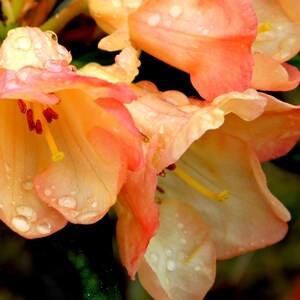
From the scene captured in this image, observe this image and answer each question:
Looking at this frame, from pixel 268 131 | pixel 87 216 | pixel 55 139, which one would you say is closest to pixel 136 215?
pixel 87 216

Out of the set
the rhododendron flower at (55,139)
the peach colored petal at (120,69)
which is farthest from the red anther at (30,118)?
the peach colored petal at (120,69)

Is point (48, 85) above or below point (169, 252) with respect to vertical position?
above

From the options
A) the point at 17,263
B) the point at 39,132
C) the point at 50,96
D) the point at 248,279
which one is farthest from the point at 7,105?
the point at 248,279

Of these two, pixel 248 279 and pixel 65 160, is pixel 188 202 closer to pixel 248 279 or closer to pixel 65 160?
pixel 65 160

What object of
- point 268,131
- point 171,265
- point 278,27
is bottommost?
point 171,265

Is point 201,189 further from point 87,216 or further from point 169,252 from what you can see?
point 87,216

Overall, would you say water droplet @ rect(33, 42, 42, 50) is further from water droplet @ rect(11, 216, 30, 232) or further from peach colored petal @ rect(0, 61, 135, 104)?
water droplet @ rect(11, 216, 30, 232)

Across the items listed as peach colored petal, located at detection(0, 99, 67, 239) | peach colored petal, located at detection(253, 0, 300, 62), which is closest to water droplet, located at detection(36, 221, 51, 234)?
peach colored petal, located at detection(0, 99, 67, 239)

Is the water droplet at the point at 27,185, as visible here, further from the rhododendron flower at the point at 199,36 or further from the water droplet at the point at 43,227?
the rhododendron flower at the point at 199,36
